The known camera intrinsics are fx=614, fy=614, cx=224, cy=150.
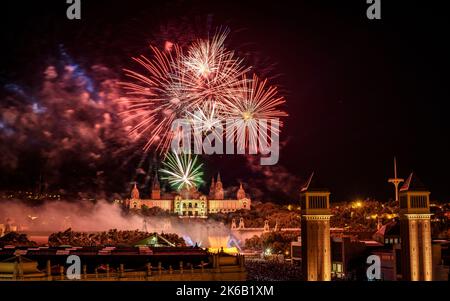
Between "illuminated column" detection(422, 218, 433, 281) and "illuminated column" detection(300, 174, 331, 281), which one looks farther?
"illuminated column" detection(300, 174, 331, 281)

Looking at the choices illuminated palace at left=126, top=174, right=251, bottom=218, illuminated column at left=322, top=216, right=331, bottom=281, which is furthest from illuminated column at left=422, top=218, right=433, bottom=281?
illuminated palace at left=126, top=174, right=251, bottom=218

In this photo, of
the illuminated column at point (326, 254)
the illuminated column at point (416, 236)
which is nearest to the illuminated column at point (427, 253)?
the illuminated column at point (416, 236)

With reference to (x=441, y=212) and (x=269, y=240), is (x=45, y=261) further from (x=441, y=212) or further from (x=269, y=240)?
(x=441, y=212)

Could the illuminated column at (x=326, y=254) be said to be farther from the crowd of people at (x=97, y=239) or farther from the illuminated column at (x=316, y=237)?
the crowd of people at (x=97, y=239)

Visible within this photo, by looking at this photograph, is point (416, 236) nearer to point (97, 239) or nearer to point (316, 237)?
point (316, 237)

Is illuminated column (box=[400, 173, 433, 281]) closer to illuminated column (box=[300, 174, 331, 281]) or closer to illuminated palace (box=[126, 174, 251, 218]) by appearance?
illuminated column (box=[300, 174, 331, 281])
